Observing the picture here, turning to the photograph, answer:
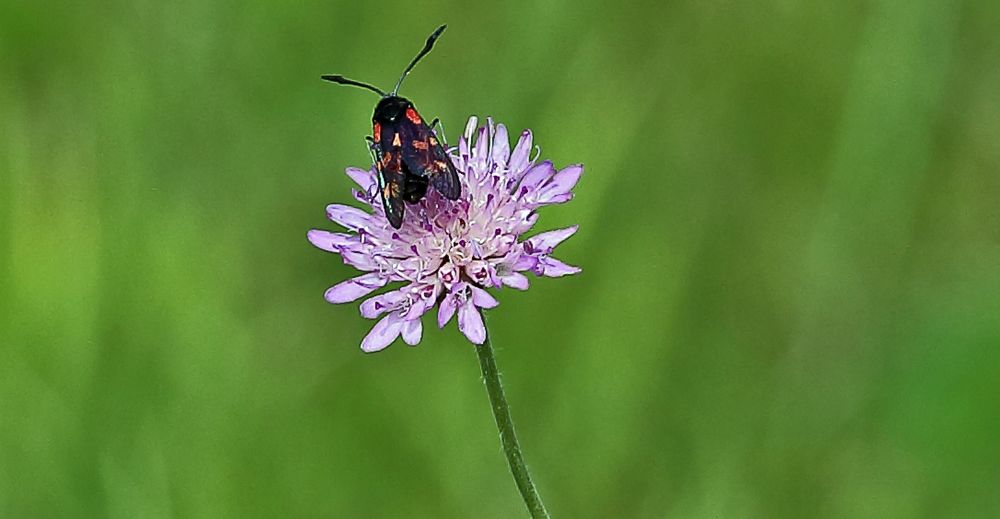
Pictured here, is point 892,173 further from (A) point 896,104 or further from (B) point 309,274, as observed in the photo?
(B) point 309,274

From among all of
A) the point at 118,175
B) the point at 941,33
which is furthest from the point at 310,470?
the point at 941,33

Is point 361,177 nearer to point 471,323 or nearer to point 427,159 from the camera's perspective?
point 427,159

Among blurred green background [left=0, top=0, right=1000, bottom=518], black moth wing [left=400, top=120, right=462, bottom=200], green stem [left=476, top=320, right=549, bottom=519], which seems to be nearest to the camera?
green stem [left=476, top=320, right=549, bottom=519]

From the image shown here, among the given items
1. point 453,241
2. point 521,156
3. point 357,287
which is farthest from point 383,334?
point 521,156

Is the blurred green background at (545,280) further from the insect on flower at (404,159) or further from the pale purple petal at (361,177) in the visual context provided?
the insect on flower at (404,159)

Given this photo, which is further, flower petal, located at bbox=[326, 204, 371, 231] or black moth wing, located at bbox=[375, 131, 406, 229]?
flower petal, located at bbox=[326, 204, 371, 231]

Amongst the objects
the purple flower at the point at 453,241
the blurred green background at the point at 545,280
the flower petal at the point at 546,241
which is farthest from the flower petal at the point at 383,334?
the blurred green background at the point at 545,280

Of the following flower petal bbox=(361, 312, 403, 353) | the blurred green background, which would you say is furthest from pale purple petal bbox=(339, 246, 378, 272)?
the blurred green background

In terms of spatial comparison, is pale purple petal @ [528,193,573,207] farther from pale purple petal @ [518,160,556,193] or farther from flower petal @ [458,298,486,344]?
flower petal @ [458,298,486,344]
